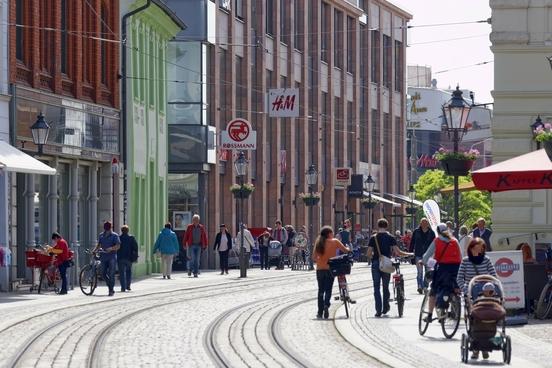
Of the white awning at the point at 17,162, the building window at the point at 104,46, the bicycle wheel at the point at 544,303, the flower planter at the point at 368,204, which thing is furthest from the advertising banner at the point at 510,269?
the flower planter at the point at 368,204

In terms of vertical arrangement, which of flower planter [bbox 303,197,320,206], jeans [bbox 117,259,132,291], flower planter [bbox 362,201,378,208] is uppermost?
flower planter [bbox 303,197,320,206]

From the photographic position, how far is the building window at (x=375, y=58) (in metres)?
99.3

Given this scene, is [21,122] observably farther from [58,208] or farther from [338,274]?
[338,274]

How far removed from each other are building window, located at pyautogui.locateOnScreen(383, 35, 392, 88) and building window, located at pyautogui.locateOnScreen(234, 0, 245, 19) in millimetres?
28849

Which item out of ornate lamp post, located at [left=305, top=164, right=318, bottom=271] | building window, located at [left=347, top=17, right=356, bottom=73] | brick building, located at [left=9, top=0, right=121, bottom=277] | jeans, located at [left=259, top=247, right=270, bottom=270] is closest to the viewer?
brick building, located at [left=9, top=0, right=121, bottom=277]

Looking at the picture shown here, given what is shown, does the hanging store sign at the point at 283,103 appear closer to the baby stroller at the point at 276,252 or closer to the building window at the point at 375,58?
the baby stroller at the point at 276,252

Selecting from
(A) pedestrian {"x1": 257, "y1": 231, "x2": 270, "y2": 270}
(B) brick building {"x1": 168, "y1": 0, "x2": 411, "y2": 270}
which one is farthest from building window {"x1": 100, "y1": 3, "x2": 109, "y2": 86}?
(B) brick building {"x1": 168, "y1": 0, "x2": 411, "y2": 270}

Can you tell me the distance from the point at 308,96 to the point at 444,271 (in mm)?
60996

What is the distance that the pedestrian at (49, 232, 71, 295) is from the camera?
3841 centimetres

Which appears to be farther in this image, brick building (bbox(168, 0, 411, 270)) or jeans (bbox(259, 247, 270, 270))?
brick building (bbox(168, 0, 411, 270))

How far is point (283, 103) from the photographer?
214 feet

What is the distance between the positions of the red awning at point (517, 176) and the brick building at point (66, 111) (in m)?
16.4

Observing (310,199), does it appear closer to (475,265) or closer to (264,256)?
(264,256)

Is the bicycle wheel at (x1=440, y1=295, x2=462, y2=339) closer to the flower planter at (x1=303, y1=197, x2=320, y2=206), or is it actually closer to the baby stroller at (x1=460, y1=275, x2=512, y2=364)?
the baby stroller at (x1=460, y1=275, x2=512, y2=364)
